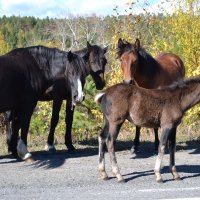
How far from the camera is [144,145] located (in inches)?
463

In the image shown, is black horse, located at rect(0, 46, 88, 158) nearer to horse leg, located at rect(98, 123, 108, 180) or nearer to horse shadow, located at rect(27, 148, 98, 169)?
horse shadow, located at rect(27, 148, 98, 169)

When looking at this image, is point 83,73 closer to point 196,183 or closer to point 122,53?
point 122,53

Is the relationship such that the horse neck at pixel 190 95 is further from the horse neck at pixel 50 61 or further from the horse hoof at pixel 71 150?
the horse hoof at pixel 71 150

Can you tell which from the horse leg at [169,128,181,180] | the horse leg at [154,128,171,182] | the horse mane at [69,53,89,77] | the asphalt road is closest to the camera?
the asphalt road

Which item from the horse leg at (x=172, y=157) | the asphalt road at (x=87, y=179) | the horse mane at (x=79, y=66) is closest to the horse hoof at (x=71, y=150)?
the asphalt road at (x=87, y=179)

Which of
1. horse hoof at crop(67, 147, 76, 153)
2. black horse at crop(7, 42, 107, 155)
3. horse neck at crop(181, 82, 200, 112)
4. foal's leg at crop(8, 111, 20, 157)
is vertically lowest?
horse hoof at crop(67, 147, 76, 153)

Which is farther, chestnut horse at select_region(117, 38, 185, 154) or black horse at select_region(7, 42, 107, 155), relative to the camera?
black horse at select_region(7, 42, 107, 155)

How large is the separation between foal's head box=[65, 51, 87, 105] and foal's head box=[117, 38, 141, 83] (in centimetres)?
78

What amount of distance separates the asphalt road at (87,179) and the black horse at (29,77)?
2.81 ft

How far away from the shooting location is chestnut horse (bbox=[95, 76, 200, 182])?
761cm

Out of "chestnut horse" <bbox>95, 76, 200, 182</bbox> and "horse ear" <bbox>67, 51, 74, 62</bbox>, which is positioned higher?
"horse ear" <bbox>67, 51, 74, 62</bbox>

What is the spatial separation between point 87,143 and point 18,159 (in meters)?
2.86

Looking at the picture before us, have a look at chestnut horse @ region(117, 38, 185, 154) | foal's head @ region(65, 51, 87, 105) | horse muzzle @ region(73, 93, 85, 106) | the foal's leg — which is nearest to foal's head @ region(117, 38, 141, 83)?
chestnut horse @ region(117, 38, 185, 154)

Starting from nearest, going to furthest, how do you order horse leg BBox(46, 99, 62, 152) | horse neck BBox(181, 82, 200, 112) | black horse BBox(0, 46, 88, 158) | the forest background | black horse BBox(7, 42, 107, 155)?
horse neck BBox(181, 82, 200, 112) → black horse BBox(0, 46, 88, 158) → black horse BBox(7, 42, 107, 155) → horse leg BBox(46, 99, 62, 152) → the forest background
